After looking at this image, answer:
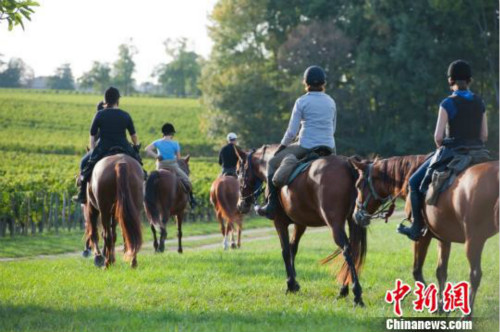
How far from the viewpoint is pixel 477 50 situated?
59.2 metres

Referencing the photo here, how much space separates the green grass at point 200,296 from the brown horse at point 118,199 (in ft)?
1.29

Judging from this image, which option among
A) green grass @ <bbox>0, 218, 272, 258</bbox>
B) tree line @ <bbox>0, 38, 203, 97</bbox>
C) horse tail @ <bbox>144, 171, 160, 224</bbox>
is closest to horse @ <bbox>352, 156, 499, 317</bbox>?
horse tail @ <bbox>144, 171, 160, 224</bbox>

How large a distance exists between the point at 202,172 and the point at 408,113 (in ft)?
69.5

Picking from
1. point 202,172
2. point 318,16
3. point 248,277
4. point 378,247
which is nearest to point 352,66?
point 318,16

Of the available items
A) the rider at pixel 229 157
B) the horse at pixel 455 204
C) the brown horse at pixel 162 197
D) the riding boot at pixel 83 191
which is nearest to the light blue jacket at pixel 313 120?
the horse at pixel 455 204

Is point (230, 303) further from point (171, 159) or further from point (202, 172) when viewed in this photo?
point (202, 172)

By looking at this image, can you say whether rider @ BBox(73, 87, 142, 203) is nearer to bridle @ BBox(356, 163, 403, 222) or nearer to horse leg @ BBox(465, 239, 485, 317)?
bridle @ BBox(356, 163, 403, 222)

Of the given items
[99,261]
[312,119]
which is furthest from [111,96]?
[312,119]

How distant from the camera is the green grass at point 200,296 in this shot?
8812 millimetres

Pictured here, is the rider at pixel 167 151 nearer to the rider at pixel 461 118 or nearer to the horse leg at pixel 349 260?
the horse leg at pixel 349 260

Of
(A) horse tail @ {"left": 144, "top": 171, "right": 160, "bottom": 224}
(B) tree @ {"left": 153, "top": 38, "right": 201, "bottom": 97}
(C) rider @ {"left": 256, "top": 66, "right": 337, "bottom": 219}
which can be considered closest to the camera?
(C) rider @ {"left": 256, "top": 66, "right": 337, "bottom": 219}

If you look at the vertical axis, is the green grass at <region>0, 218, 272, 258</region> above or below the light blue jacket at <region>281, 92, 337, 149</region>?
below

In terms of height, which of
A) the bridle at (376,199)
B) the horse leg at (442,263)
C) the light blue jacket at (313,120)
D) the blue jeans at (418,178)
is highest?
the light blue jacket at (313,120)

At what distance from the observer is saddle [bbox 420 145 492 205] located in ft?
30.4
